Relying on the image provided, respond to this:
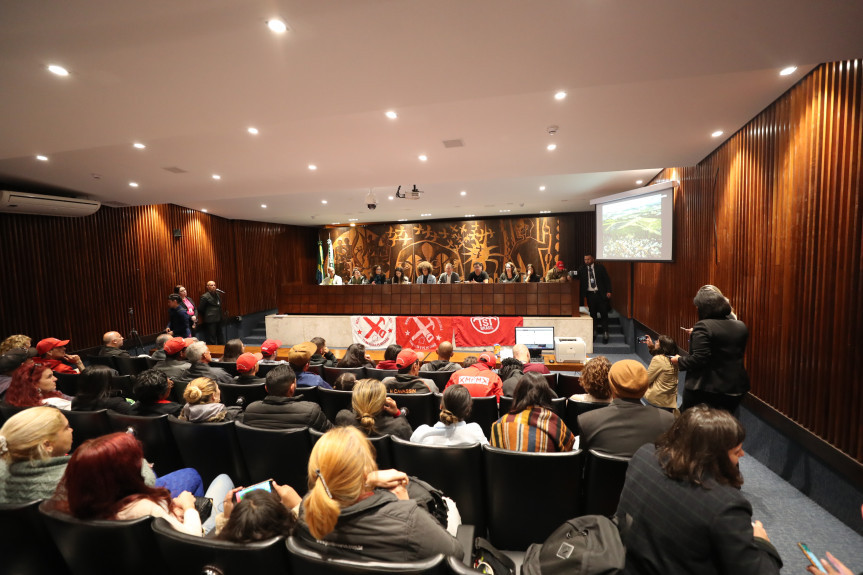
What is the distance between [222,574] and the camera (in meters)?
1.20

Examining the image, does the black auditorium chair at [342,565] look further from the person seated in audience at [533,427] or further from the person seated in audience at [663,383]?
the person seated in audience at [663,383]

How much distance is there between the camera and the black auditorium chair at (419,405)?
292cm

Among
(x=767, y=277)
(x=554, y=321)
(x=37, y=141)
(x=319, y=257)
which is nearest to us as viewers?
(x=767, y=277)

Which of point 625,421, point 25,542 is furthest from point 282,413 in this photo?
point 625,421

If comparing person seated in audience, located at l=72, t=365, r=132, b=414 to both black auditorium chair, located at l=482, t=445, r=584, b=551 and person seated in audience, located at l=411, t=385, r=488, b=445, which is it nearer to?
person seated in audience, located at l=411, t=385, r=488, b=445

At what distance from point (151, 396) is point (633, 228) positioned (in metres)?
6.37

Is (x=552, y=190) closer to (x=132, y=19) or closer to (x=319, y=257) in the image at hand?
(x=132, y=19)

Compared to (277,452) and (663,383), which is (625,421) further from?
(277,452)

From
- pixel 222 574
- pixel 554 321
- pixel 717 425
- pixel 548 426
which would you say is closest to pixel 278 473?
pixel 222 574

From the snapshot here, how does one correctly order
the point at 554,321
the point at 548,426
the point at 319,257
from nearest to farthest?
the point at 548,426 → the point at 554,321 → the point at 319,257

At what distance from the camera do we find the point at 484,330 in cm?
823

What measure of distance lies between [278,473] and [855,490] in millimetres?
3432

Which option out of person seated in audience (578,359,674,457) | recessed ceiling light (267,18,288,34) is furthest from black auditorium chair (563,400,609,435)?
recessed ceiling light (267,18,288,34)

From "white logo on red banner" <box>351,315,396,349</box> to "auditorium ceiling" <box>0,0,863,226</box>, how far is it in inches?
164
